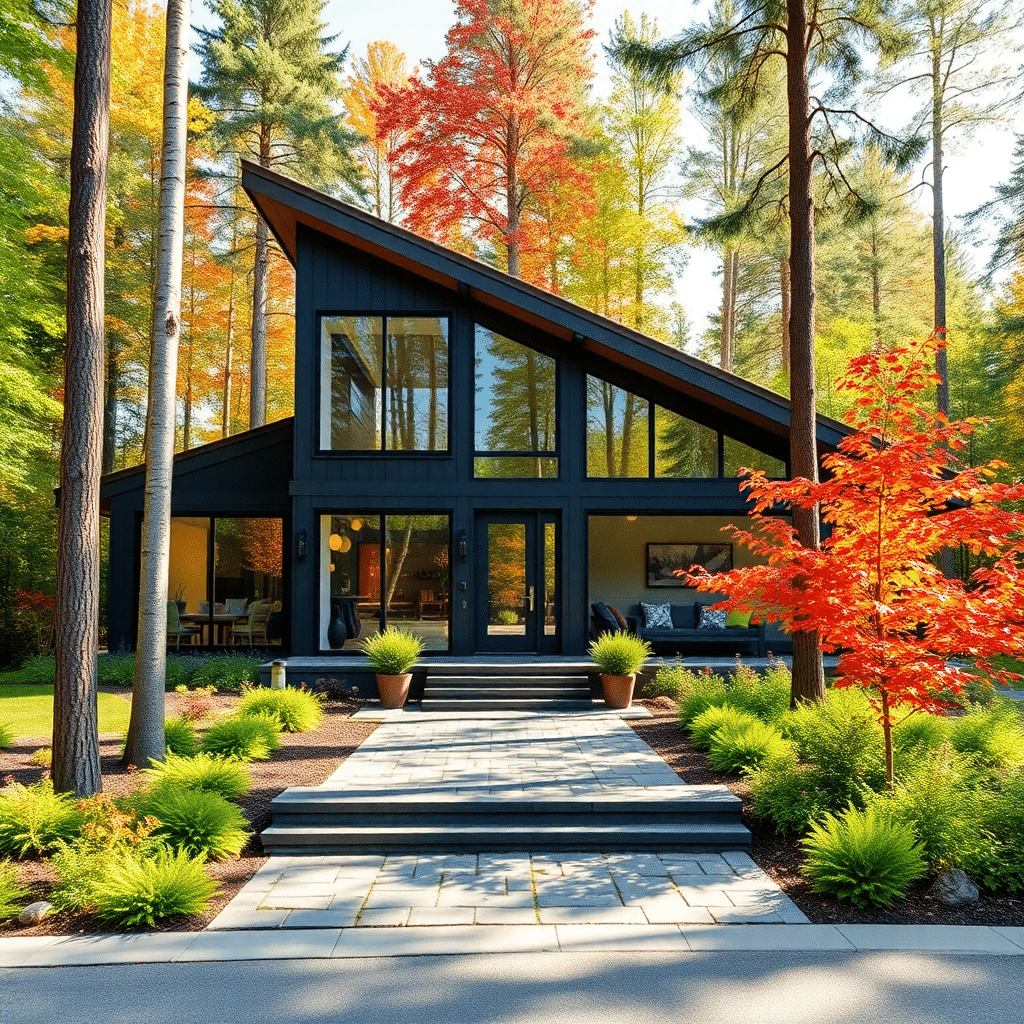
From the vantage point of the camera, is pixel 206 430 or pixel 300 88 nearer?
pixel 300 88

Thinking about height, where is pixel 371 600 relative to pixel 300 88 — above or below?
below

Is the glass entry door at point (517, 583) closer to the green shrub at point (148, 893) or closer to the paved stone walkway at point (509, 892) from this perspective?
the paved stone walkway at point (509, 892)

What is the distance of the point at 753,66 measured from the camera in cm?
942

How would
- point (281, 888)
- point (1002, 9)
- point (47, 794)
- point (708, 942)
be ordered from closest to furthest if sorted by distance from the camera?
point (708, 942)
point (281, 888)
point (47, 794)
point (1002, 9)

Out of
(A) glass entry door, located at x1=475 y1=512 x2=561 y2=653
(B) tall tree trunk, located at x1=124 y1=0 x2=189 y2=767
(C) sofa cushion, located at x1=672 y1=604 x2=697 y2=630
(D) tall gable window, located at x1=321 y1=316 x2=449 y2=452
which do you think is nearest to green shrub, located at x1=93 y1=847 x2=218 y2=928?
(B) tall tree trunk, located at x1=124 y1=0 x2=189 y2=767

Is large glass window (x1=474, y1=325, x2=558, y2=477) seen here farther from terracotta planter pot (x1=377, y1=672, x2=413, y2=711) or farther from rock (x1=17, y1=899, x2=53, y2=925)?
rock (x1=17, y1=899, x2=53, y2=925)

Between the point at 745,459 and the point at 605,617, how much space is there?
350cm

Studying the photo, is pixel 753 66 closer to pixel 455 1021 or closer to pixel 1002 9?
pixel 455 1021

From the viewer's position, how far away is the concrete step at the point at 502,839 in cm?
552

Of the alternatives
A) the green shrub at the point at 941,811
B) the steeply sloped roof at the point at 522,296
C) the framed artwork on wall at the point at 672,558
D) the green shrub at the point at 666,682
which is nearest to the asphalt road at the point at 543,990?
the green shrub at the point at 941,811

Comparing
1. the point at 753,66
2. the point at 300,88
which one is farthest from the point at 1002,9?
the point at 300,88

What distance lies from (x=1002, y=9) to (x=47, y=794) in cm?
2189

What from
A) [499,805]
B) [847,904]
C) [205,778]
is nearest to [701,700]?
[499,805]

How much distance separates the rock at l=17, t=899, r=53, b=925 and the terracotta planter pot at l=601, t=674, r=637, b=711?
278 inches
